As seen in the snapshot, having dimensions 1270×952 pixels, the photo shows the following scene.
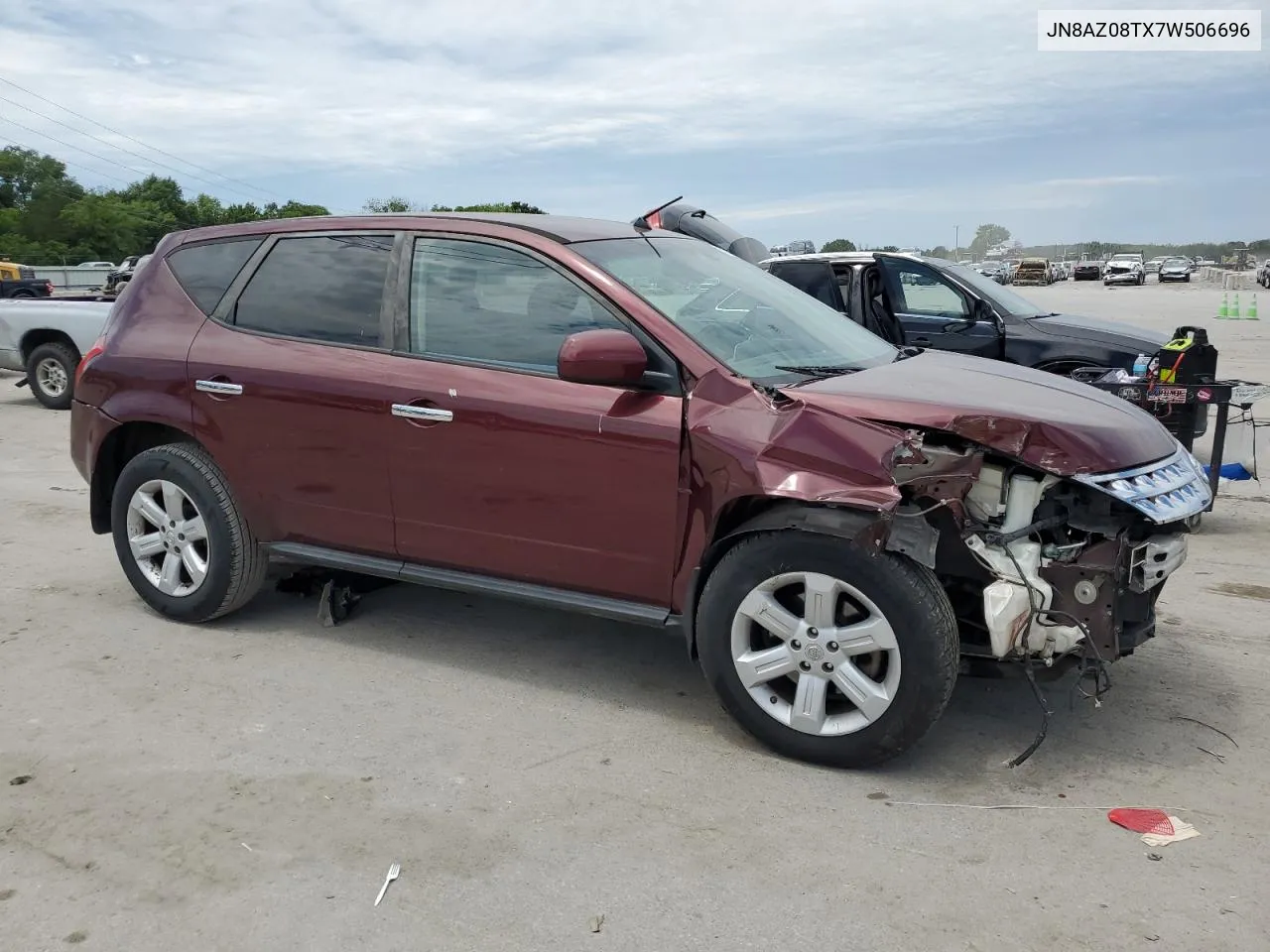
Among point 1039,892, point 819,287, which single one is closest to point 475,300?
→ point 1039,892

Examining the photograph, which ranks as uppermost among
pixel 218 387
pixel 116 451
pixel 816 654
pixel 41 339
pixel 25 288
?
pixel 25 288

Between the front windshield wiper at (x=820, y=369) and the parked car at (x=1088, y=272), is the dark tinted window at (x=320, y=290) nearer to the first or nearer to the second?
the front windshield wiper at (x=820, y=369)

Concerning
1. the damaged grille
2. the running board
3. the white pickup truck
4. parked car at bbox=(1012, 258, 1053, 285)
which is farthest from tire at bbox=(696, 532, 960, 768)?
parked car at bbox=(1012, 258, 1053, 285)

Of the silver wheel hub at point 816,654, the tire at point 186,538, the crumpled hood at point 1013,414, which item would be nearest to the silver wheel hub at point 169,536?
the tire at point 186,538

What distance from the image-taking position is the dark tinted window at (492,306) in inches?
163

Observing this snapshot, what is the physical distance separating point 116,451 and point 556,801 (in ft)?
10.1

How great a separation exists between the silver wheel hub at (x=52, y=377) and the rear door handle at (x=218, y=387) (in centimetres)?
945

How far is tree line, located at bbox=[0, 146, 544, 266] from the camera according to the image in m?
60.0

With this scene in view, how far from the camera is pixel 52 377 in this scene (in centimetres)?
1303

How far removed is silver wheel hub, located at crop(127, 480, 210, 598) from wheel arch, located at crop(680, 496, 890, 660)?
7.79 feet

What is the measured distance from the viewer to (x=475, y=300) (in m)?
4.34

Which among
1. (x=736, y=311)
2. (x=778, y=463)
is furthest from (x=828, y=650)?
(x=736, y=311)

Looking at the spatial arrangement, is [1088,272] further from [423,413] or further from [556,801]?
[556,801]

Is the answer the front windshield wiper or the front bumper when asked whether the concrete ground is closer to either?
the front windshield wiper
